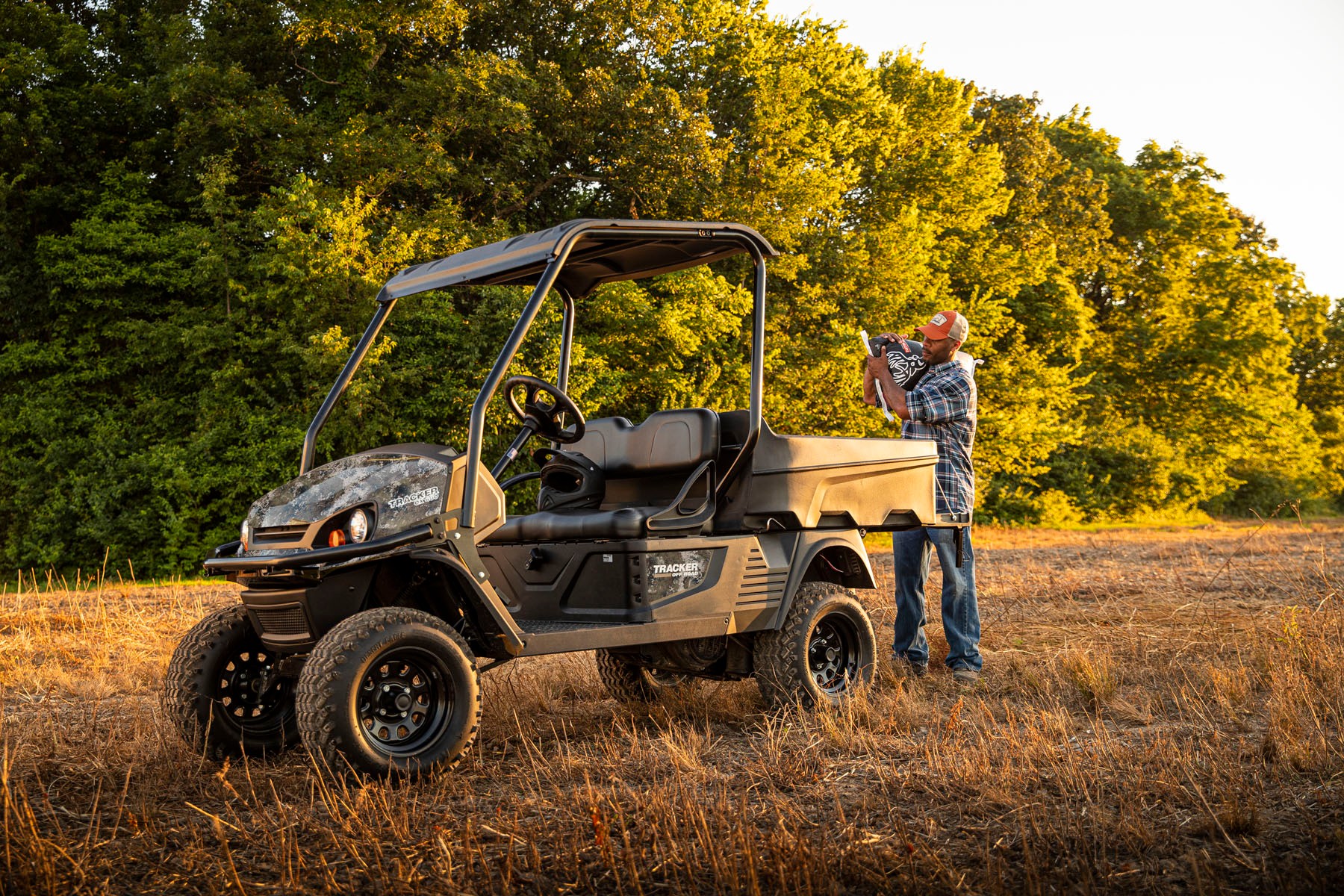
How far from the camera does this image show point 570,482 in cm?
634

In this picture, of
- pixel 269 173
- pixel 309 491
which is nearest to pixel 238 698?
pixel 309 491

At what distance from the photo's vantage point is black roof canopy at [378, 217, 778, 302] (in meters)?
5.07

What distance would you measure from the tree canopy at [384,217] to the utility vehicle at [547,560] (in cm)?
1193

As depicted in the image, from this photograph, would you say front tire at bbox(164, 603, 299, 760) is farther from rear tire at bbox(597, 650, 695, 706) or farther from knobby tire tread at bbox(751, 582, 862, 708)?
knobby tire tread at bbox(751, 582, 862, 708)

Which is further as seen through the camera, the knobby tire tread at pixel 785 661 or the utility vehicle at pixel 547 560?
the knobby tire tread at pixel 785 661

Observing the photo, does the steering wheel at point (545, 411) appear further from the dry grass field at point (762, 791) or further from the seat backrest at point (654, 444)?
the dry grass field at point (762, 791)

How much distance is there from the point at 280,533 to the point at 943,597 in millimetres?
3863

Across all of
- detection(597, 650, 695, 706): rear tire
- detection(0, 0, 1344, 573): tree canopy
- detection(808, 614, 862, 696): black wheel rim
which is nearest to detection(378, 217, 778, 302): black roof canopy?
detection(808, 614, 862, 696): black wheel rim

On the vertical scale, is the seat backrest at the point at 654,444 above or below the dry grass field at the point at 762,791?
above

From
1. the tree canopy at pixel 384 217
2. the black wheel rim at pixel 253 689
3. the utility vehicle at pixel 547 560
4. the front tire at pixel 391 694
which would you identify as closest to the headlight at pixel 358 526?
the utility vehicle at pixel 547 560

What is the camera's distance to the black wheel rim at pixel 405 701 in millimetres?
4387

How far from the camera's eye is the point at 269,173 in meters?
20.3

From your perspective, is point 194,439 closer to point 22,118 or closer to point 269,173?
point 269,173

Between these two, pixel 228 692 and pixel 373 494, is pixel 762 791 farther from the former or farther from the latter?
pixel 228 692
